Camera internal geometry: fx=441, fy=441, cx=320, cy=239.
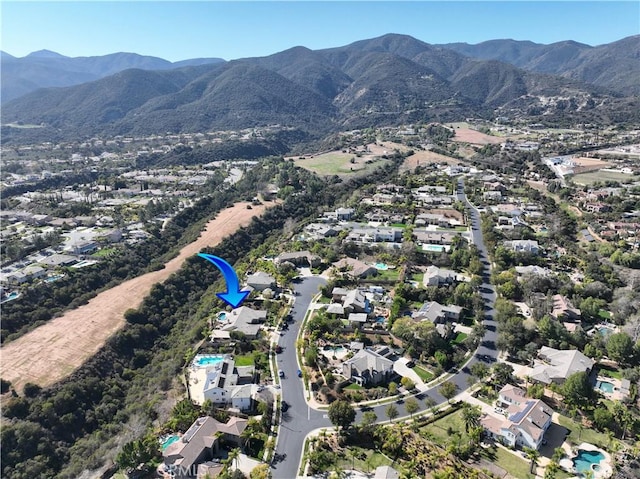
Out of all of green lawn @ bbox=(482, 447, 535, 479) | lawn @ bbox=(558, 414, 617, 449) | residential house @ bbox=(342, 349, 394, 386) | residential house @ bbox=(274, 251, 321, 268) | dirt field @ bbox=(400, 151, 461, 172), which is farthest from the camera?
dirt field @ bbox=(400, 151, 461, 172)

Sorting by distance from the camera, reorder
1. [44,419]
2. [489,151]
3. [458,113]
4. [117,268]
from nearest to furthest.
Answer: [44,419] < [117,268] < [489,151] < [458,113]

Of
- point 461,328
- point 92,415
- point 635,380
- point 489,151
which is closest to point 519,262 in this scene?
point 461,328

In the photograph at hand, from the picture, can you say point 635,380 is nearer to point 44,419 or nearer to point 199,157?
point 44,419

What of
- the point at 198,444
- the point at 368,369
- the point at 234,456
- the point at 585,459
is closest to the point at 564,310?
the point at 585,459

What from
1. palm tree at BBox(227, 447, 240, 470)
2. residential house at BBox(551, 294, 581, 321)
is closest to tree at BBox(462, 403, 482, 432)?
palm tree at BBox(227, 447, 240, 470)

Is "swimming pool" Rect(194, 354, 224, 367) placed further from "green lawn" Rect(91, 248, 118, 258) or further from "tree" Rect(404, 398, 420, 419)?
"green lawn" Rect(91, 248, 118, 258)
